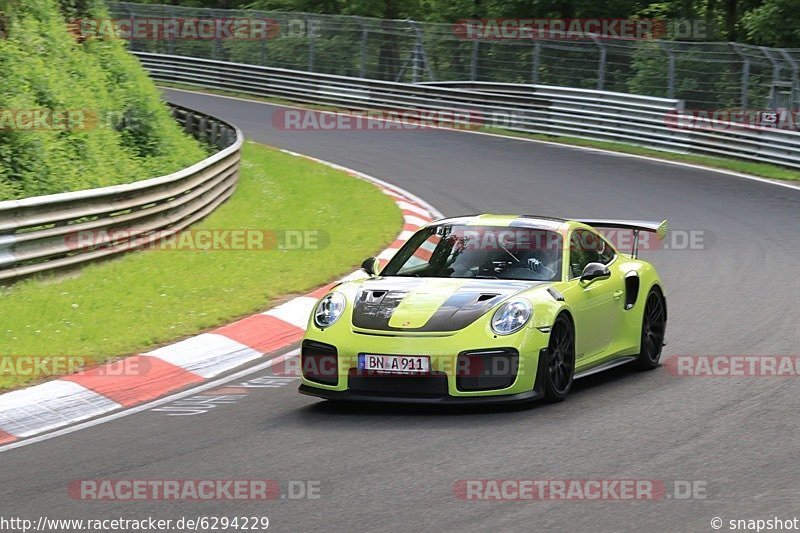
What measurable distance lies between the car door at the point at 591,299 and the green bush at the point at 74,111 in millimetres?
6909

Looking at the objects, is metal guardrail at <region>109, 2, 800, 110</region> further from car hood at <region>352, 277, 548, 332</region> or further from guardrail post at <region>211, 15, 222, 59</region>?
car hood at <region>352, 277, 548, 332</region>

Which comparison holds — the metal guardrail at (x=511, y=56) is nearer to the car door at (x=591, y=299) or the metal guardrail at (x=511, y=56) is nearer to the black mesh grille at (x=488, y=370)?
the car door at (x=591, y=299)

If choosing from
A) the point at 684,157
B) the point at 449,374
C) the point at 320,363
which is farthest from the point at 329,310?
the point at 684,157

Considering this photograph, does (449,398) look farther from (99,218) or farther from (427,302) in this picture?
(99,218)

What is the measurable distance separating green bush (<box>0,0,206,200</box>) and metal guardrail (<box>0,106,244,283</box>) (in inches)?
42.1

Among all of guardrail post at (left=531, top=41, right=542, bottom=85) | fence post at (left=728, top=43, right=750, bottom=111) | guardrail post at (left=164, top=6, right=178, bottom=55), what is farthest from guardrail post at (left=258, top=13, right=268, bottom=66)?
fence post at (left=728, top=43, right=750, bottom=111)

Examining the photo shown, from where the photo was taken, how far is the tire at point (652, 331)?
9.98m

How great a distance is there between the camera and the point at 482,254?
9.34 m

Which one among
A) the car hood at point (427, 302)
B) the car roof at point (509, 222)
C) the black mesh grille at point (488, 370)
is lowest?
the black mesh grille at point (488, 370)

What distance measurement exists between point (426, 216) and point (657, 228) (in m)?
8.23

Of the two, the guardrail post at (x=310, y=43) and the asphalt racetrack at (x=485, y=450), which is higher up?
the guardrail post at (x=310, y=43)

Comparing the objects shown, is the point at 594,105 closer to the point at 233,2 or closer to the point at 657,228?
the point at 657,228

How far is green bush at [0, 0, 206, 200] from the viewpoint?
1464 cm

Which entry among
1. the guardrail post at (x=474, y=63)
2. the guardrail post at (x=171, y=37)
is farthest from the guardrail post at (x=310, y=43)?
the guardrail post at (x=171, y=37)
